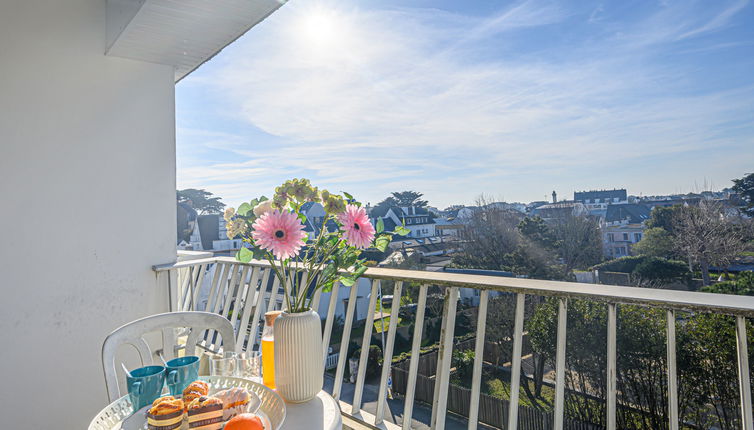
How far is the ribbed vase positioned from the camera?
1021 millimetres

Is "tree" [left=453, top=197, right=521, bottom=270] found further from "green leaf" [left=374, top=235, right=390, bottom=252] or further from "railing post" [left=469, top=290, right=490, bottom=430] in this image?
"green leaf" [left=374, top=235, right=390, bottom=252]

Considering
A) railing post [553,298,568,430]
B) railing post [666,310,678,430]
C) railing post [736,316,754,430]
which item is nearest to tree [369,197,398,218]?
A: railing post [553,298,568,430]

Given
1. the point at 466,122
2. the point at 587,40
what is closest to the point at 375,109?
the point at 466,122

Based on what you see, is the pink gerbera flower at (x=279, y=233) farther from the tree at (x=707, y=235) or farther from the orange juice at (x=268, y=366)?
the tree at (x=707, y=235)

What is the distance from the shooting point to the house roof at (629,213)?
4.48 metres

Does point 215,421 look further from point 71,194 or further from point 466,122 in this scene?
point 466,122

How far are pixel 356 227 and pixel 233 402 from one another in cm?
53

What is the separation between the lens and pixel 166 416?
77 cm

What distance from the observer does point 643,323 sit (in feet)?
6.31

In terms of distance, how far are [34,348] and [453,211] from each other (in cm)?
517

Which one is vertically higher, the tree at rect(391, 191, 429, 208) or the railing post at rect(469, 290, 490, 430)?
the tree at rect(391, 191, 429, 208)

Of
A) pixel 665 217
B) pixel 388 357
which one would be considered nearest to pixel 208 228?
pixel 388 357

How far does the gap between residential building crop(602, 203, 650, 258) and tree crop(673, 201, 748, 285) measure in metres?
0.45

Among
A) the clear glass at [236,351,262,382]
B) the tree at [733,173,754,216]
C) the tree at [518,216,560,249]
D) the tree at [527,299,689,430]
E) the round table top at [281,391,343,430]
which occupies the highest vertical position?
the tree at [733,173,754,216]
